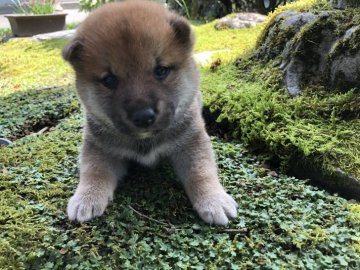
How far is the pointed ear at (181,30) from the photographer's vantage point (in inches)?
110

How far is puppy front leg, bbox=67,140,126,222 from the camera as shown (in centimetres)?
253

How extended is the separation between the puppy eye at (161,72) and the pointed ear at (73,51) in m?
0.50

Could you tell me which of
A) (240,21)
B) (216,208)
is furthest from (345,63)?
(240,21)

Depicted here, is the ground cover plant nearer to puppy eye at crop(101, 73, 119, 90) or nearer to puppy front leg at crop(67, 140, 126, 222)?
puppy front leg at crop(67, 140, 126, 222)

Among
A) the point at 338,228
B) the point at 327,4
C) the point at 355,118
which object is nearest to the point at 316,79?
the point at 355,118

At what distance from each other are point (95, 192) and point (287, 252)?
115 cm

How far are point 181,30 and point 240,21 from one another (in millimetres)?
5998

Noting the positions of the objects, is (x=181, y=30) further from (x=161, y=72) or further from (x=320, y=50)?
(x=320, y=50)

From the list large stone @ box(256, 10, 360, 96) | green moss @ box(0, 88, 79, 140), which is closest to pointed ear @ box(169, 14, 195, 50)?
large stone @ box(256, 10, 360, 96)

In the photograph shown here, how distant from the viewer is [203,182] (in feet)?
9.07

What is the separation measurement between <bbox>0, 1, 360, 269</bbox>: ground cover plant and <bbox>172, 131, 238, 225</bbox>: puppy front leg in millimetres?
67

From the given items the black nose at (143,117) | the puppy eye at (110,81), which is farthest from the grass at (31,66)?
the black nose at (143,117)

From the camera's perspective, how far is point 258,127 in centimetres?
364

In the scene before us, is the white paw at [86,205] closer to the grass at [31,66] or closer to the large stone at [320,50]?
the large stone at [320,50]
